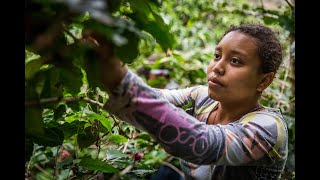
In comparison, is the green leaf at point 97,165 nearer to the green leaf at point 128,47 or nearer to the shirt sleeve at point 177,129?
the shirt sleeve at point 177,129

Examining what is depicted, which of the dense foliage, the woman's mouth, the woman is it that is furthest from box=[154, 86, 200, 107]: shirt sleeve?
the woman's mouth

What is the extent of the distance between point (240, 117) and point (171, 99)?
317 millimetres

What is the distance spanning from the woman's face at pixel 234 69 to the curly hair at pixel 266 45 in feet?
0.08

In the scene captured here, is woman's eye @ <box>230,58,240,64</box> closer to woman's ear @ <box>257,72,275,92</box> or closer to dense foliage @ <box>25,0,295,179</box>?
woman's ear @ <box>257,72,275,92</box>

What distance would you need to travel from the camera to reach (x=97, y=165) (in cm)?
121

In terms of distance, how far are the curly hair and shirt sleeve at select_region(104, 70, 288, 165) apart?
12.3 inches

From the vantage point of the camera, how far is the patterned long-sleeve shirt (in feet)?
3.10

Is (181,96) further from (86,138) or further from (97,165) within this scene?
(97,165)

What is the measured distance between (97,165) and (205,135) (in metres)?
0.34

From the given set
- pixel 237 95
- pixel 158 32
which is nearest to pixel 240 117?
pixel 237 95

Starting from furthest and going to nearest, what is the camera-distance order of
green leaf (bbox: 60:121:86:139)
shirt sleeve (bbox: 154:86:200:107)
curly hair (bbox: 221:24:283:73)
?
shirt sleeve (bbox: 154:86:200:107), curly hair (bbox: 221:24:283:73), green leaf (bbox: 60:121:86:139)

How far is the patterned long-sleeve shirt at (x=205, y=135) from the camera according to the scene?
3.10 feet

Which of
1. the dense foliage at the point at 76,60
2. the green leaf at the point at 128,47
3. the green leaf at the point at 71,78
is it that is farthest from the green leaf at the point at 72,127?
the green leaf at the point at 128,47

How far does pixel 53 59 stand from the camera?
0.82m
